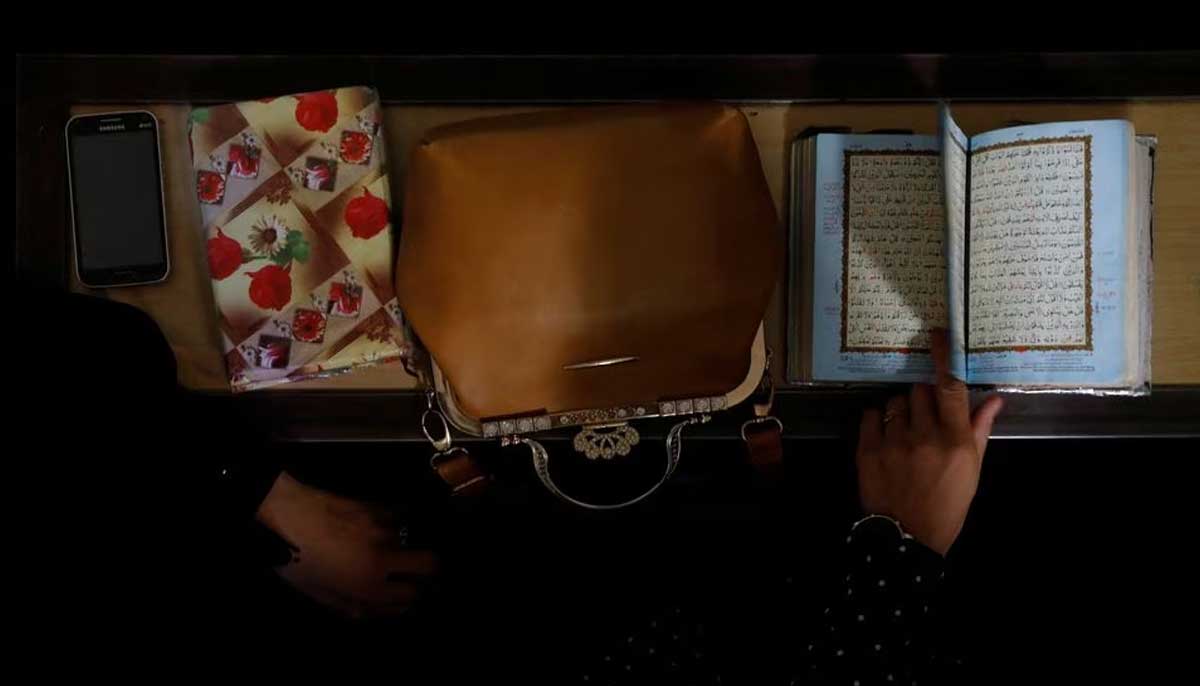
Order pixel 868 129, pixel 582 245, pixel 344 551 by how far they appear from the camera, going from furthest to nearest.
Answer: pixel 344 551, pixel 868 129, pixel 582 245

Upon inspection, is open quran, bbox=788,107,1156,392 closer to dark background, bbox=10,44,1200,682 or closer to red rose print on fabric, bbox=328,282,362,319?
dark background, bbox=10,44,1200,682

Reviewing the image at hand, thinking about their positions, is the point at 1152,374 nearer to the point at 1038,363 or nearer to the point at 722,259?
the point at 1038,363

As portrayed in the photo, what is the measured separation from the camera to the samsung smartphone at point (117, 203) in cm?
84

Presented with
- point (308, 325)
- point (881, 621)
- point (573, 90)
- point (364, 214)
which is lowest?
point (881, 621)

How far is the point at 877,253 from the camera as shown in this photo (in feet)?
2.72

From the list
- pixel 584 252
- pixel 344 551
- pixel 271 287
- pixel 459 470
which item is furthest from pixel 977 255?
pixel 344 551

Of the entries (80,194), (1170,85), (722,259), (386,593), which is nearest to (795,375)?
(722,259)

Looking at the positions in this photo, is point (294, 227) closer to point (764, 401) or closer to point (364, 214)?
point (364, 214)

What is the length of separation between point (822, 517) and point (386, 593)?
22.2 inches

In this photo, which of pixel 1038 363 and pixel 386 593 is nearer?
pixel 1038 363

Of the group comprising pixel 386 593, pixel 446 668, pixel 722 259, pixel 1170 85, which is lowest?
pixel 446 668

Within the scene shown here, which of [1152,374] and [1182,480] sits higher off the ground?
[1152,374]

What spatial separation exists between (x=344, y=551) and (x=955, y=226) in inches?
29.6

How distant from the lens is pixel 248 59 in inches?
34.3
